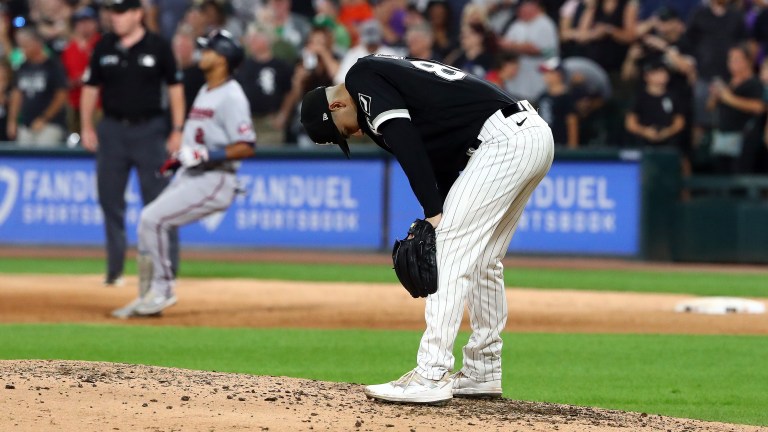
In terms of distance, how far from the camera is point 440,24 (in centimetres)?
1809

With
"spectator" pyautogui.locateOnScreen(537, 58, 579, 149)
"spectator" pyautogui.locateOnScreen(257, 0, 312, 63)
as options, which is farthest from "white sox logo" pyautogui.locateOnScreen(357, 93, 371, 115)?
"spectator" pyautogui.locateOnScreen(257, 0, 312, 63)

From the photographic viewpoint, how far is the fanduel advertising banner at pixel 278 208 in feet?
55.2

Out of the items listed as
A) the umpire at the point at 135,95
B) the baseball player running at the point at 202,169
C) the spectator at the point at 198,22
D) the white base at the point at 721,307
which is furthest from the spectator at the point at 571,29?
the baseball player running at the point at 202,169

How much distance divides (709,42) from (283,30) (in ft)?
19.5

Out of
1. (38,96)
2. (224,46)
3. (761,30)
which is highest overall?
(761,30)

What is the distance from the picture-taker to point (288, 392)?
5875mm

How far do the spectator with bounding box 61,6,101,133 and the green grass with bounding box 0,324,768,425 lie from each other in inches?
335

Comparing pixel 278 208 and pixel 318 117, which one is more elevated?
pixel 318 117

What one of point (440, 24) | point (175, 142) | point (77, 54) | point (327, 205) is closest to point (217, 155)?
point (175, 142)

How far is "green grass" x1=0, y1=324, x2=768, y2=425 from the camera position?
6.99m

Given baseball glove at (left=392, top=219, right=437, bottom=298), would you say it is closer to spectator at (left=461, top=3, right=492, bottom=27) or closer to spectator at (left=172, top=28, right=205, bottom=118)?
spectator at (left=172, top=28, right=205, bottom=118)

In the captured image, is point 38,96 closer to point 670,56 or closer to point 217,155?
point 670,56

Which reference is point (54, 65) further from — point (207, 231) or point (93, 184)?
point (207, 231)

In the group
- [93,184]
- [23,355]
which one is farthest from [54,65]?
[23,355]
